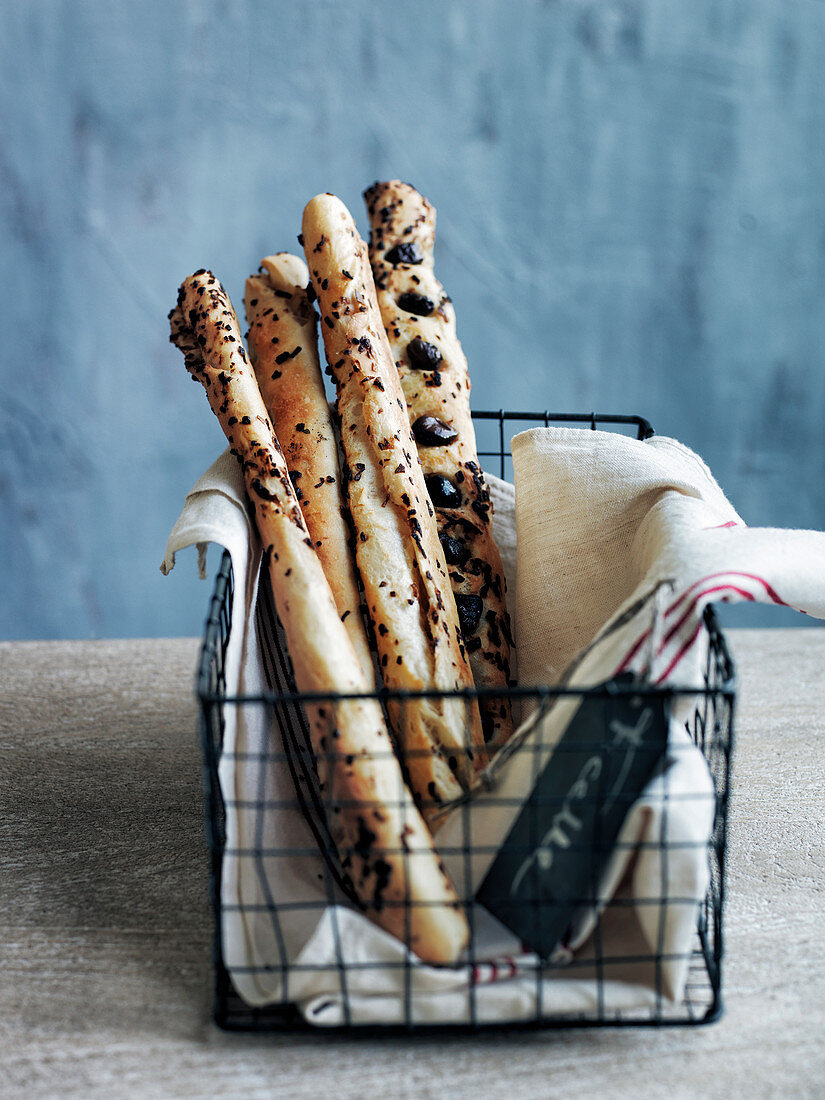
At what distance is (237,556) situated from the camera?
2.04ft

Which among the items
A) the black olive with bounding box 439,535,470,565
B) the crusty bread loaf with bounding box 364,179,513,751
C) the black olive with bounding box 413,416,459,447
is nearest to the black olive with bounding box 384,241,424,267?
the crusty bread loaf with bounding box 364,179,513,751

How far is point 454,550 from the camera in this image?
77 cm

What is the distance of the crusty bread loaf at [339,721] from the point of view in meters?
0.50

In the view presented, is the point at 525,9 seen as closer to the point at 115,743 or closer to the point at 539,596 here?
the point at 539,596

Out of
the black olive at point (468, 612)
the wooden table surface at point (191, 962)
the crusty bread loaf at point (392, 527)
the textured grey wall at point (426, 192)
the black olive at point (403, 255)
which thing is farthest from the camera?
the textured grey wall at point (426, 192)

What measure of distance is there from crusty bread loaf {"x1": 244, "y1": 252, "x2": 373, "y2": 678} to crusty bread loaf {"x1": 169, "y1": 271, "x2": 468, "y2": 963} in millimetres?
44

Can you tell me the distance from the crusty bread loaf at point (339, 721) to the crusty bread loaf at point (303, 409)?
0.04 m

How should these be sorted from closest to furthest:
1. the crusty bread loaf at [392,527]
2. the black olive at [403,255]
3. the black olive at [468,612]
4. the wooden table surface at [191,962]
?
the wooden table surface at [191,962] → the crusty bread loaf at [392,527] → the black olive at [468,612] → the black olive at [403,255]

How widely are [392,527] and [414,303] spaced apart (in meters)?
0.23

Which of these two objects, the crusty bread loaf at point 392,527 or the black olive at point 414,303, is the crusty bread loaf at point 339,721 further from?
the black olive at point 414,303

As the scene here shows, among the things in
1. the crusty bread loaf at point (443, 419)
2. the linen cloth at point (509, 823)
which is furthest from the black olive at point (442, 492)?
the linen cloth at point (509, 823)

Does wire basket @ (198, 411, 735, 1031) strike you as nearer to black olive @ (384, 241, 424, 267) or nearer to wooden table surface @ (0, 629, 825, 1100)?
wooden table surface @ (0, 629, 825, 1100)

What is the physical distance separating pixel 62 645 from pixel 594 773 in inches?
32.2

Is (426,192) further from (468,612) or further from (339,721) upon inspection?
(339,721)
